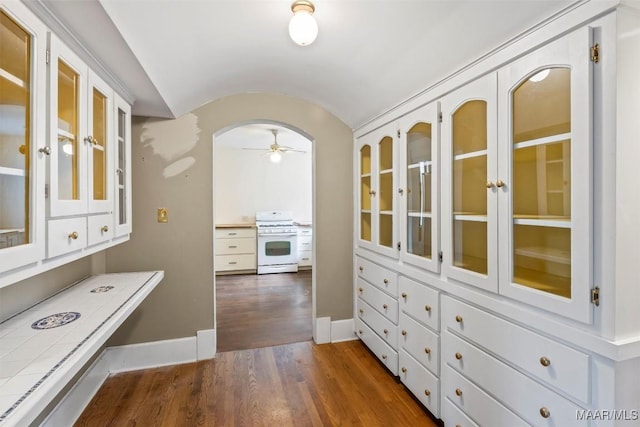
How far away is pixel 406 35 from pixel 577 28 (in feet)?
2.67

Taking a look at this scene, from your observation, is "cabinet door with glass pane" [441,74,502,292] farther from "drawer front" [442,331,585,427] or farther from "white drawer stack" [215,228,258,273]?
"white drawer stack" [215,228,258,273]

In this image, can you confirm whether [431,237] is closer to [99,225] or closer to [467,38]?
[467,38]

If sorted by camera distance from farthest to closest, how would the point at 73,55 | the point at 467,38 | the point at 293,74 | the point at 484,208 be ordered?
1. the point at 293,74
2. the point at 484,208
3. the point at 467,38
4. the point at 73,55

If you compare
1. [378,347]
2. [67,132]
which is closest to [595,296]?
[378,347]

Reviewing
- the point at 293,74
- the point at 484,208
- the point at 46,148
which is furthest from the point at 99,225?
the point at 484,208

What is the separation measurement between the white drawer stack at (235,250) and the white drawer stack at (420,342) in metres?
4.01

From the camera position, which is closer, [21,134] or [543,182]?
[21,134]

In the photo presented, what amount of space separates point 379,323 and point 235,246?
380 cm

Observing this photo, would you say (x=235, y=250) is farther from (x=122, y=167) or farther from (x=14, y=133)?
(x=14, y=133)

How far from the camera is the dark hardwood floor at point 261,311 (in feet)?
10.2

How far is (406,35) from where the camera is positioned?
1.71 meters

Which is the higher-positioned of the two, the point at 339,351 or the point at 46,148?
the point at 46,148

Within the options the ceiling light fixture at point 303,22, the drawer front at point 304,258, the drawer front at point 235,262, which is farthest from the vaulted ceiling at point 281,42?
the drawer front at point 304,258

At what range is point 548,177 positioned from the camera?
4.21ft
